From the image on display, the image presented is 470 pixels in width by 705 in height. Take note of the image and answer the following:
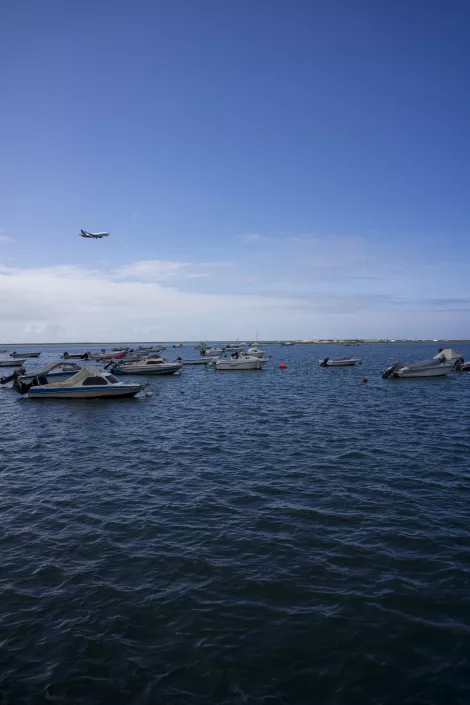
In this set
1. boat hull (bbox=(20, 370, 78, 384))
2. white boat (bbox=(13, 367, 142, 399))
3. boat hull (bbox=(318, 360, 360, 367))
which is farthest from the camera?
boat hull (bbox=(318, 360, 360, 367))

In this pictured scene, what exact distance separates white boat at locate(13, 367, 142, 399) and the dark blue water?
1668 cm

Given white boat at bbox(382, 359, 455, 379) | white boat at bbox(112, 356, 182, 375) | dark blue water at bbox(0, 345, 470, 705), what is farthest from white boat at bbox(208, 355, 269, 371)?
dark blue water at bbox(0, 345, 470, 705)

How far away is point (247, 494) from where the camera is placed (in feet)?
48.9

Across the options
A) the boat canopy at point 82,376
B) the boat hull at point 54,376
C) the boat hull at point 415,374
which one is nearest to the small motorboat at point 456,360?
the boat hull at point 415,374

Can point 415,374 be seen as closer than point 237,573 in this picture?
No

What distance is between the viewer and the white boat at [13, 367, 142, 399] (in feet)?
128

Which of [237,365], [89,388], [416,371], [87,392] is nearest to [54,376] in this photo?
[87,392]

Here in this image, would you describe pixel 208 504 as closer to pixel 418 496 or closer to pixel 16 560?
pixel 16 560

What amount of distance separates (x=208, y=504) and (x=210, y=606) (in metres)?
5.36

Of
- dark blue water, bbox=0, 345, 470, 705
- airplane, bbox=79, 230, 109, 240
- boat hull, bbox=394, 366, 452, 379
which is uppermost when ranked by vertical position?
airplane, bbox=79, 230, 109, 240

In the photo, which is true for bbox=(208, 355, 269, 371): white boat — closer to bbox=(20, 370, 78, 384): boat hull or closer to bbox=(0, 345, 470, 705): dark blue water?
bbox=(20, 370, 78, 384): boat hull

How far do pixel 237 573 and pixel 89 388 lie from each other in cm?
3207

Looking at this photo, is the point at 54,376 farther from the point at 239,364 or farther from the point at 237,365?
the point at 239,364

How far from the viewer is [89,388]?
3909 cm
